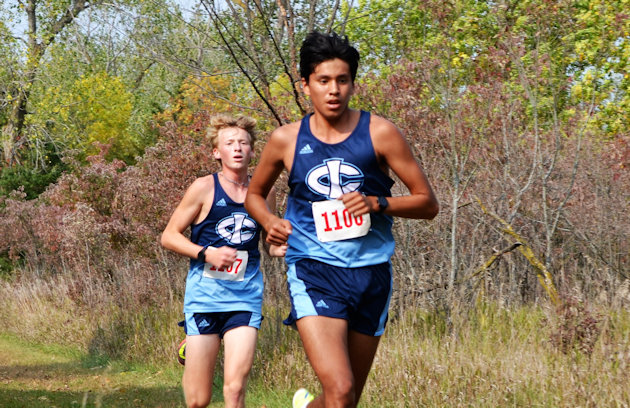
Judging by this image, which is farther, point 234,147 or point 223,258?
point 234,147

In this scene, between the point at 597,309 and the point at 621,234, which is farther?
the point at 621,234

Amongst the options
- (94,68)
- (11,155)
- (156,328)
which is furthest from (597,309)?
(94,68)

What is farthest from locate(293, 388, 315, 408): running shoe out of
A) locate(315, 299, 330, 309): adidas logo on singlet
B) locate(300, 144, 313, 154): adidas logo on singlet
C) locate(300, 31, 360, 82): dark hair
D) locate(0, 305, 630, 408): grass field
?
locate(300, 31, 360, 82): dark hair

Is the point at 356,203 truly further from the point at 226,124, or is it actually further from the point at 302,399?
the point at 226,124

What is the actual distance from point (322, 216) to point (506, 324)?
3.39m

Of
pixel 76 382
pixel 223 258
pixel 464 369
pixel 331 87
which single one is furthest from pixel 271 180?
pixel 76 382

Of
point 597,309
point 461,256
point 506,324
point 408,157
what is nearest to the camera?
point 408,157

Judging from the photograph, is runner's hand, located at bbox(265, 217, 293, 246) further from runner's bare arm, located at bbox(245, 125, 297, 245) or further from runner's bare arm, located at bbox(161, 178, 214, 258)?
runner's bare arm, located at bbox(161, 178, 214, 258)

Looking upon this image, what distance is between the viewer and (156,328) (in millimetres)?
9297

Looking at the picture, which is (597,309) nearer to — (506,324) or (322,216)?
(506,324)

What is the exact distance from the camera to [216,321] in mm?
5078

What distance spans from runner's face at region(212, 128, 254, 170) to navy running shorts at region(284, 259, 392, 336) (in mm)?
1416

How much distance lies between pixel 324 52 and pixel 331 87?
16 centimetres

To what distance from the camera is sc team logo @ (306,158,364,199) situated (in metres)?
3.76
